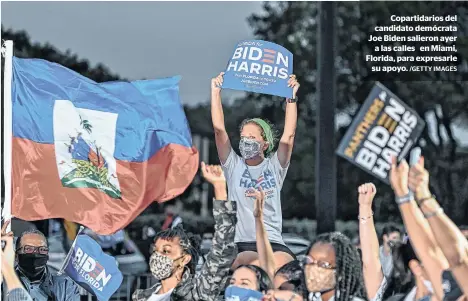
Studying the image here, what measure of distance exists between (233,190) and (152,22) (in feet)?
3.47

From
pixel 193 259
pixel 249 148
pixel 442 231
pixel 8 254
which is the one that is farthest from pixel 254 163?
pixel 8 254

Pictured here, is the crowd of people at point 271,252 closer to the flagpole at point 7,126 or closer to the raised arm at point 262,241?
the raised arm at point 262,241

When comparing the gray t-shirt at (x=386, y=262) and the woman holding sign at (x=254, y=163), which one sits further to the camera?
the woman holding sign at (x=254, y=163)

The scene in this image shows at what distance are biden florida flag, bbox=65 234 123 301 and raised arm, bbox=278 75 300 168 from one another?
1.13 m

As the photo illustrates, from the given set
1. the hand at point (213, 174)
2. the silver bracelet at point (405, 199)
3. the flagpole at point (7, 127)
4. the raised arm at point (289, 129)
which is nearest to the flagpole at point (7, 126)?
the flagpole at point (7, 127)

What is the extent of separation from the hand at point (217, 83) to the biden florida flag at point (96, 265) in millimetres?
1118

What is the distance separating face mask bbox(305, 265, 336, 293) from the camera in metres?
5.00

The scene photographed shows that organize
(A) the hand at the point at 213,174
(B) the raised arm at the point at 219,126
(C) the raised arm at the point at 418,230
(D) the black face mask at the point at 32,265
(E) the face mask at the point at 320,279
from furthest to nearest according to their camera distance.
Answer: (D) the black face mask at the point at 32,265, (B) the raised arm at the point at 219,126, (A) the hand at the point at 213,174, (E) the face mask at the point at 320,279, (C) the raised arm at the point at 418,230

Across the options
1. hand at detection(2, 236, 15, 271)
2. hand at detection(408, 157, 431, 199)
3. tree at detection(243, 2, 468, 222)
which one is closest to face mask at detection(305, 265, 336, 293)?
tree at detection(243, 2, 468, 222)

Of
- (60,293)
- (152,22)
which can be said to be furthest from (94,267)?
(152,22)

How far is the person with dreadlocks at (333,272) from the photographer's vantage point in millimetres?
5004

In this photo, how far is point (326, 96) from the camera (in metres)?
5.50

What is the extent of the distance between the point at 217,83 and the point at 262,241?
2.99ft

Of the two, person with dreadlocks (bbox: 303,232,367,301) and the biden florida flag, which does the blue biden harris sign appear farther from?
the biden florida flag
